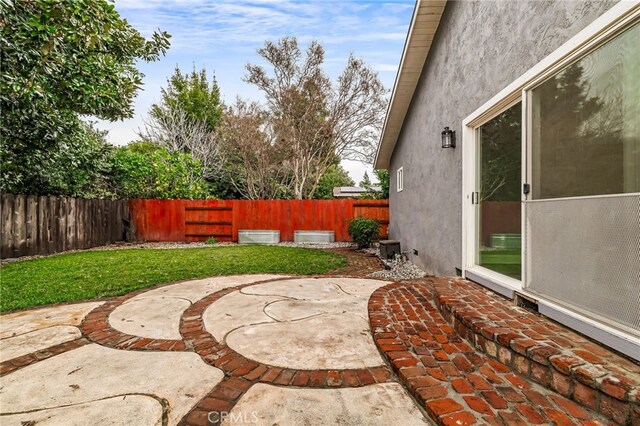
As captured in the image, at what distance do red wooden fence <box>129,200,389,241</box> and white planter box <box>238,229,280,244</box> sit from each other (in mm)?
525

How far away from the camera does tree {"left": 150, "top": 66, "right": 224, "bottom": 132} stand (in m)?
19.0

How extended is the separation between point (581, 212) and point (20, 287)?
691 cm

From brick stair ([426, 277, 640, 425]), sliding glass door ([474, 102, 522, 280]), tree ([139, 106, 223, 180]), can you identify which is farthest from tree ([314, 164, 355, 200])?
brick stair ([426, 277, 640, 425])

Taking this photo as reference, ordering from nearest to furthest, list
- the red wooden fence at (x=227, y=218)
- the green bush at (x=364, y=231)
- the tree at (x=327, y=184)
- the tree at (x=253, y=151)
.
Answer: the green bush at (x=364, y=231) → the red wooden fence at (x=227, y=218) → the tree at (x=253, y=151) → the tree at (x=327, y=184)

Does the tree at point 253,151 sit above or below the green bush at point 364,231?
above

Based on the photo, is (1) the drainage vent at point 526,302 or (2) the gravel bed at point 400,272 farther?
(2) the gravel bed at point 400,272

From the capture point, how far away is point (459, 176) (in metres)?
3.95

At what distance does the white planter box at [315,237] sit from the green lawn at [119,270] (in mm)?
2700

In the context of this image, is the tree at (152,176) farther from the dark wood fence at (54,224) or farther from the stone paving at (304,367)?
the stone paving at (304,367)

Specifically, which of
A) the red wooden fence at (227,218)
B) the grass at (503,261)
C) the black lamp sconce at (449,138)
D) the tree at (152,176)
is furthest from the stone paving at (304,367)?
the tree at (152,176)

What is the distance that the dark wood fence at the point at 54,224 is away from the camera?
23.8ft

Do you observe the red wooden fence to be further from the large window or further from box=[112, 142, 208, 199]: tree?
the large window

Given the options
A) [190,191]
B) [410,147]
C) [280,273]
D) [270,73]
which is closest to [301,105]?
[270,73]

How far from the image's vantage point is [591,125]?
2.12 meters
